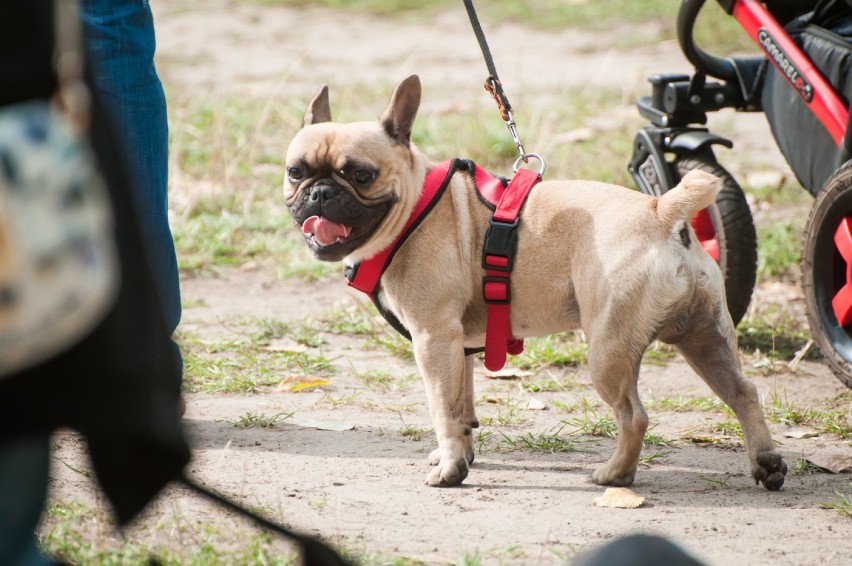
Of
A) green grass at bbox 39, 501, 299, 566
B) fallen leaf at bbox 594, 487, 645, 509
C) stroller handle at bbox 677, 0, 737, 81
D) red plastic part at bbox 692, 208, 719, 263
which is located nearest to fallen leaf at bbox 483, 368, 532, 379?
red plastic part at bbox 692, 208, 719, 263

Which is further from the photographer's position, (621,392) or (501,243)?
(501,243)

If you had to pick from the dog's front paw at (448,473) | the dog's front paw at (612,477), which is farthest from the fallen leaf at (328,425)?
the dog's front paw at (612,477)

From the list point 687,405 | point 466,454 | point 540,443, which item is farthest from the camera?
point 687,405

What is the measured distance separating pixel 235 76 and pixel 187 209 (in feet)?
11.2

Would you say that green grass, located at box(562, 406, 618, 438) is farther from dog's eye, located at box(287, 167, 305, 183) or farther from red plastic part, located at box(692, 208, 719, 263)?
dog's eye, located at box(287, 167, 305, 183)

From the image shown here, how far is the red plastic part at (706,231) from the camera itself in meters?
4.41

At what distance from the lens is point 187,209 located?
20.2 feet

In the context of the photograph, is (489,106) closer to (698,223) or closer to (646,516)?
(698,223)

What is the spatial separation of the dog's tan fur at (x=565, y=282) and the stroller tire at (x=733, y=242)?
1057mm

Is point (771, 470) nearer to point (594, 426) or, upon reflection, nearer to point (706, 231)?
point (594, 426)

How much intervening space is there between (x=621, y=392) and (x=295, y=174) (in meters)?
1.26

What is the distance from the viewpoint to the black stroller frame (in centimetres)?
374

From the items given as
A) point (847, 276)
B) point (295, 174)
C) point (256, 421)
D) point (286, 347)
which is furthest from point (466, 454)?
point (847, 276)

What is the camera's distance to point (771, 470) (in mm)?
3131
